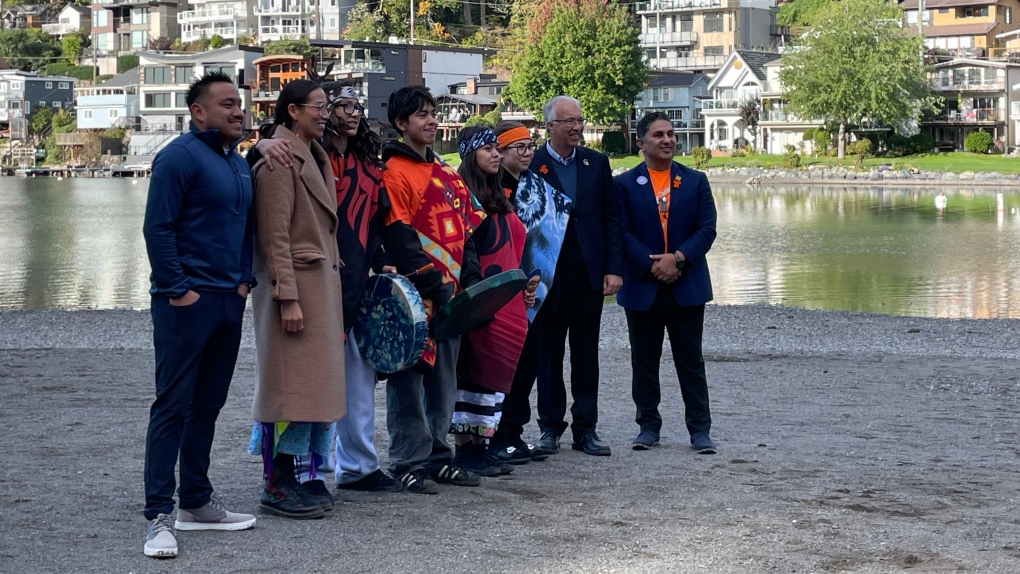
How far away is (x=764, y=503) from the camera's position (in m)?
5.99

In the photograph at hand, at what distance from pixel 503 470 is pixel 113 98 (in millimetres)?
104336

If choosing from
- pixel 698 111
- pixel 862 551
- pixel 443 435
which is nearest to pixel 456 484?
pixel 443 435

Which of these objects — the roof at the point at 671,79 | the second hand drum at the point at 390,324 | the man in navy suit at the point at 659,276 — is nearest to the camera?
the second hand drum at the point at 390,324

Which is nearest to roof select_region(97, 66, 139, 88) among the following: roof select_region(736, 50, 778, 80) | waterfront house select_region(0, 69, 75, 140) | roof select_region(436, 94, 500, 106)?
waterfront house select_region(0, 69, 75, 140)

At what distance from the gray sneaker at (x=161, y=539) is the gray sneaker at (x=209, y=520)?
0.83 feet

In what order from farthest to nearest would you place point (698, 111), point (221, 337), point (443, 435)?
point (698, 111)
point (443, 435)
point (221, 337)

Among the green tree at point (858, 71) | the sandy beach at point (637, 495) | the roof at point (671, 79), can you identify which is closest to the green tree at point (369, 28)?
the roof at point (671, 79)

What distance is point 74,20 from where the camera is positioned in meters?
144

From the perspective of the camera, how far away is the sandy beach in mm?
5062

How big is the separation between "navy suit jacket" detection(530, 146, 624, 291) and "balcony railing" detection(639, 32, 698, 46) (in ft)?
Result: 305

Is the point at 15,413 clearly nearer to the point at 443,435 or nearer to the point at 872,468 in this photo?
the point at 443,435

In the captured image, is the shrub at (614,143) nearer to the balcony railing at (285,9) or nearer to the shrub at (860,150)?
the shrub at (860,150)

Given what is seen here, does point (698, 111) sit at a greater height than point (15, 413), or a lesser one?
greater

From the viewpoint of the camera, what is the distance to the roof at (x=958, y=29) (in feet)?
278
